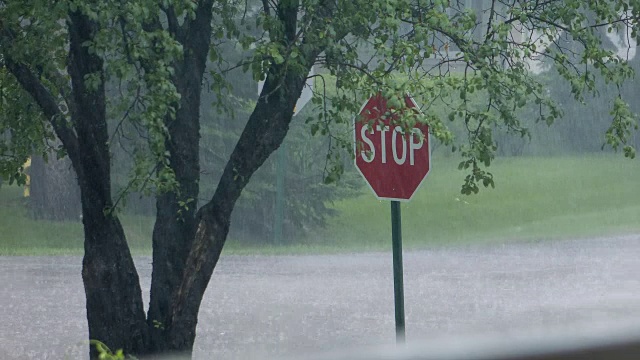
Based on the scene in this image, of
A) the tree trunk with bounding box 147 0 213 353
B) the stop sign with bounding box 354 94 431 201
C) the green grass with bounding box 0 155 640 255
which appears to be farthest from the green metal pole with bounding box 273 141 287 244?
the stop sign with bounding box 354 94 431 201

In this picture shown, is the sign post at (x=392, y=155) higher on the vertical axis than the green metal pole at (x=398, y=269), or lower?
higher

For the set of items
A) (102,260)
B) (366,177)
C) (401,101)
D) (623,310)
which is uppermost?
(401,101)

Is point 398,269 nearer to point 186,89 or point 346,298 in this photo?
point 186,89

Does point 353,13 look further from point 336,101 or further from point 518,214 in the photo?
point 518,214

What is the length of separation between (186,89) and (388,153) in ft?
5.55

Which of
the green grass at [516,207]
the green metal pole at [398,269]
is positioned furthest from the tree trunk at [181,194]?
the green grass at [516,207]

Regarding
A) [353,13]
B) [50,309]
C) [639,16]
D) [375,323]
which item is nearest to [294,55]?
[353,13]

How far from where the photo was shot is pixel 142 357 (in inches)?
261

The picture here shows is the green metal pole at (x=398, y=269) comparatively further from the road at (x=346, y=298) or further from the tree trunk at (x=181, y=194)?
the road at (x=346, y=298)

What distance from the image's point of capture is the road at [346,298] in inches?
479

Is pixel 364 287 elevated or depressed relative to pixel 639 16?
depressed

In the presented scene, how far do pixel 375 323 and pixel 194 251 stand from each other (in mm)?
6735

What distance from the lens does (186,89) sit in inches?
284

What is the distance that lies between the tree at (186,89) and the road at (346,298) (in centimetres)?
306
